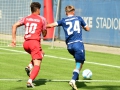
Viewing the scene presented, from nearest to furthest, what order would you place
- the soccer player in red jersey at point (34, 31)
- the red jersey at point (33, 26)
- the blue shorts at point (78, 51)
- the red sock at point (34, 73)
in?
1. the red sock at point (34, 73)
2. the blue shorts at point (78, 51)
3. the soccer player in red jersey at point (34, 31)
4. the red jersey at point (33, 26)

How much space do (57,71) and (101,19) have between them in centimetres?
979

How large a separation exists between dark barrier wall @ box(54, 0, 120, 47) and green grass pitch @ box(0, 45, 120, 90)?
3046mm

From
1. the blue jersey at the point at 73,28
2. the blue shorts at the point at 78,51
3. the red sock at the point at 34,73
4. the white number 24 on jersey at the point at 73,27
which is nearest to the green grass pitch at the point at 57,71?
the red sock at the point at 34,73

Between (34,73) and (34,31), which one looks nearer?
(34,73)

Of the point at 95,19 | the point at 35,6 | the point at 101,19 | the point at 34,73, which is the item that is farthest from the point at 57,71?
the point at 95,19

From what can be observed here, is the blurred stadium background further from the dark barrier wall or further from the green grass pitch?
the green grass pitch

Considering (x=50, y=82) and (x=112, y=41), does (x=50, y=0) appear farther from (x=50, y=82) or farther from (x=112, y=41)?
(x=50, y=82)

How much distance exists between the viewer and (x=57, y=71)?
41.8ft

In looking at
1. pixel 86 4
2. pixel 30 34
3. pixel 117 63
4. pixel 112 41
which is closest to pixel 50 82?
pixel 30 34

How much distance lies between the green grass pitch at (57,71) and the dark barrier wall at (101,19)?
9.99 feet

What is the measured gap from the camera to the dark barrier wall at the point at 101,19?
69.7 feet

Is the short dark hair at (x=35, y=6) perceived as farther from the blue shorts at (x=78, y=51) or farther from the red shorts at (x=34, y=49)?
the blue shorts at (x=78, y=51)

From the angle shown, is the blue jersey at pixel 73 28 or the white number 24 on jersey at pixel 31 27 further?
the white number 24 on jersey at pixel 31 27

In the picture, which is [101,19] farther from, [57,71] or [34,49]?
[34,49]
